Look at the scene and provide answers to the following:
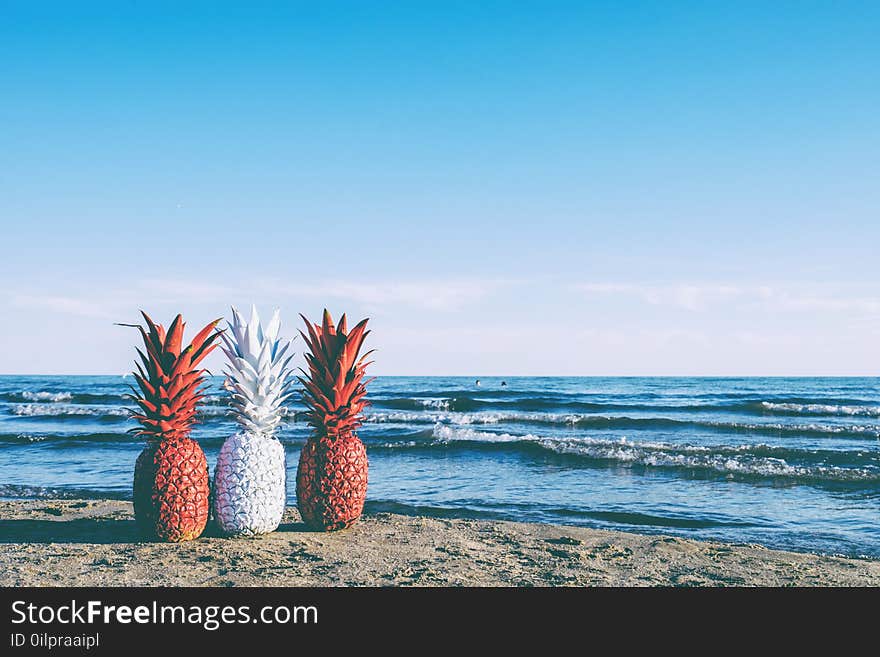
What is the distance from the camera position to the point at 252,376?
6.10 meters

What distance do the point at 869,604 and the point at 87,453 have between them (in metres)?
15.8

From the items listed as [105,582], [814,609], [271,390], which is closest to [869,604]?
[814,609]

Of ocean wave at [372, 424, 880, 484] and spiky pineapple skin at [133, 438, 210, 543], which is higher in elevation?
spiky pineapple skin at [133, 438, 210, 543]

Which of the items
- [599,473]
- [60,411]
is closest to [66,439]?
[60,411]

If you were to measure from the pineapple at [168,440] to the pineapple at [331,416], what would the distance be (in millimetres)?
982

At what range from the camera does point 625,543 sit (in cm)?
675

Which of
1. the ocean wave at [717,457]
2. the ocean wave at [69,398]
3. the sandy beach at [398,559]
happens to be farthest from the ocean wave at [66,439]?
the ocean wave at [69,398]

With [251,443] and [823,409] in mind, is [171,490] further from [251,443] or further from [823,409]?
[823,409]

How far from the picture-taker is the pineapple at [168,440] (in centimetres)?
577

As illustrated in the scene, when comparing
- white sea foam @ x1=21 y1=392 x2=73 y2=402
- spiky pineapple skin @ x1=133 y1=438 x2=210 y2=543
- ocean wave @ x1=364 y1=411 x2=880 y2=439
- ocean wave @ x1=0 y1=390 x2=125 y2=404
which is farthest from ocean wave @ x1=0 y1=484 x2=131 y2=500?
white sea foam @ x1=21 y1=392 x2=73 y2=402

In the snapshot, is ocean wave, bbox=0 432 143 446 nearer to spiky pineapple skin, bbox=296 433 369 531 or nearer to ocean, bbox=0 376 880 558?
ocean, bbox=0 376 880 558

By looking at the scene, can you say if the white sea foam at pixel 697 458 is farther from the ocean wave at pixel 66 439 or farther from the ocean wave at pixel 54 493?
the ocean wave at pixel 66 439

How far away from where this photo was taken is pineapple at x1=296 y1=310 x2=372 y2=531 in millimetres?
6254

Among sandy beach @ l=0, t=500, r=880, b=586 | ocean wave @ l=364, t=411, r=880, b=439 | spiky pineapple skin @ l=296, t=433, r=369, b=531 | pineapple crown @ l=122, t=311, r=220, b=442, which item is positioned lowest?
ocean wave @ l=364, t=411, r=880, b=439
